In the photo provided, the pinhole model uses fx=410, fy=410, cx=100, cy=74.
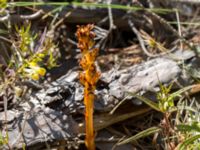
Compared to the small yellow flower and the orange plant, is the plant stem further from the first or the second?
the small yellow flower

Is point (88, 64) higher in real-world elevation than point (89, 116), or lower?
higher

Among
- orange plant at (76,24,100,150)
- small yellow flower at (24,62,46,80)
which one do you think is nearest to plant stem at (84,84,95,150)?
orange plant at (76,24,100,150)

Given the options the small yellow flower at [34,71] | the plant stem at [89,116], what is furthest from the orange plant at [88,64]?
the small yellow flower at [34,71]

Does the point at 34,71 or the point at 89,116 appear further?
the point at 34,71

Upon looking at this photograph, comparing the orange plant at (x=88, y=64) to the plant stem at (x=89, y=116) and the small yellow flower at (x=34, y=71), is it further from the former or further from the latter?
the small yellow flower at (x=34, y=71)

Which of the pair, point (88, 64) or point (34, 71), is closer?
point (88, 64)

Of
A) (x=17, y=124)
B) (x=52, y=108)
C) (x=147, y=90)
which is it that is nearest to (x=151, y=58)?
(x=147, y=90)

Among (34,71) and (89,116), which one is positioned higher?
(34,71)

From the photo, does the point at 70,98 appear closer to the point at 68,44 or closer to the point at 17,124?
the point at 17,124

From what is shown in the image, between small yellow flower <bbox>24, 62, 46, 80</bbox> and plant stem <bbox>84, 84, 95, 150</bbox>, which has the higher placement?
small yellow flower <bbox>24, 62, 46, 80</bbox>

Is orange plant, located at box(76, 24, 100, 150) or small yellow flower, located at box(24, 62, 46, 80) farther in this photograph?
small yellow flower, located at box(24, 62, 46, 80)

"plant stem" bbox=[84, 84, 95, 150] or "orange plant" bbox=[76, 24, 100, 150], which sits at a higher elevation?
"orange plant" bbox=[76, 24, 100, 150]

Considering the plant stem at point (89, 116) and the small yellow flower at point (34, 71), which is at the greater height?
the small yellow flower at point (34, 71)
